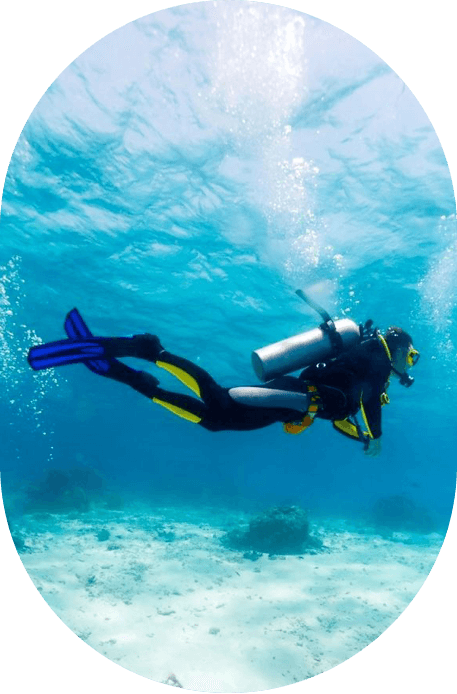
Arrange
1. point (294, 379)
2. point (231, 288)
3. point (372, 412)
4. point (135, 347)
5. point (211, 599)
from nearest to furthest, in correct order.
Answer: point (135, 347) < point (372, 412) < point (294, 379) < point (211, 599) < point (231, 288)

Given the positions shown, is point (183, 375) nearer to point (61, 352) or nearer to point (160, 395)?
point (160, 395)

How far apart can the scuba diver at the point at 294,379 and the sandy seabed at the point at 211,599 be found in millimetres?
4434

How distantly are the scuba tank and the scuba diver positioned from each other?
0.04 feet

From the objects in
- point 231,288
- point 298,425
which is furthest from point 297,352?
point 231,288

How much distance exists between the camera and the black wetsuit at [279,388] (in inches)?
217

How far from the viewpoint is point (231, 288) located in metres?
20.8

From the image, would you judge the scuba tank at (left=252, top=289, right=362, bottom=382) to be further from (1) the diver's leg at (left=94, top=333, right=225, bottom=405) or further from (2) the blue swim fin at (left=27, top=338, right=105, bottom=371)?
(2) the blue swim fin at (left=27, top=338, right=105, bottom=371)

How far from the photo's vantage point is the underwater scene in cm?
597

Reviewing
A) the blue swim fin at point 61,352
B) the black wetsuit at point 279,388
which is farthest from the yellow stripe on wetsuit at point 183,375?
the blue swim fin at point 61,352

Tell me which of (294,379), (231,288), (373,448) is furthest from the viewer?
(231,288)

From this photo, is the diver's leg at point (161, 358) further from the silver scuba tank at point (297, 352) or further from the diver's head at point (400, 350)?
the diver's head at point (400, 350)

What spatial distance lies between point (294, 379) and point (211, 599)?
7.24m

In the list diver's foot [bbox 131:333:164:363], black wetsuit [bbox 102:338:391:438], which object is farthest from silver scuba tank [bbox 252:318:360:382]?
diver's foot [bbox 131:333:164:363]

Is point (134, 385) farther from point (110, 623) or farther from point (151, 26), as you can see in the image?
point (151, 26)
